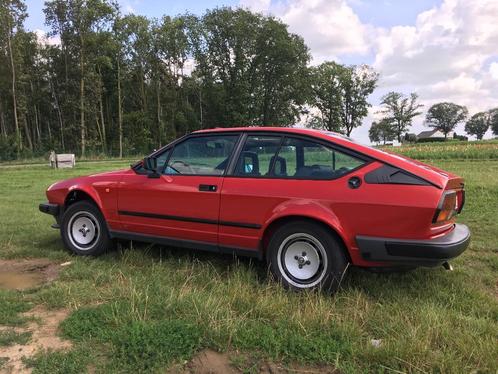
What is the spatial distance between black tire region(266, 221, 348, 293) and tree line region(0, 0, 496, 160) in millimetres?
36869

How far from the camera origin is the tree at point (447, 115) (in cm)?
12194

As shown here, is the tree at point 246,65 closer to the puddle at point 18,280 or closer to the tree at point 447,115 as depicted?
the puddle at point 18,280

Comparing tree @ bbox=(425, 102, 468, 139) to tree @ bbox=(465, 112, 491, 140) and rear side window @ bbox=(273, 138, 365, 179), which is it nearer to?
tree @ bbox=(465, 112, 491, 140)

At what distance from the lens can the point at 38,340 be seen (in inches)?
141

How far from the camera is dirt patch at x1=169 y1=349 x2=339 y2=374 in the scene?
3160 mm

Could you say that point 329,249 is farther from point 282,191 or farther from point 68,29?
point 68,29

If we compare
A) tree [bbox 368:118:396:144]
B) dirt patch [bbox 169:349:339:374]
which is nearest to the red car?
dirt patch [bbox 169:349:339:374]

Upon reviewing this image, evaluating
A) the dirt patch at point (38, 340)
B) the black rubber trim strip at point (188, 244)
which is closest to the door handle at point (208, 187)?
the black rubber trim strip at point (188, 244)

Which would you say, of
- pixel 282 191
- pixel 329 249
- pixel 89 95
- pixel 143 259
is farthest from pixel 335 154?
pixel 89 95

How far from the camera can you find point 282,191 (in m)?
4.63

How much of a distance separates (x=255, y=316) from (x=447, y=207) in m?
1.93

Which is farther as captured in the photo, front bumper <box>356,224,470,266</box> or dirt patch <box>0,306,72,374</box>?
front bumper <box>356,224,470,266</box>

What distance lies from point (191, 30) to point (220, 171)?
59574 millimetres

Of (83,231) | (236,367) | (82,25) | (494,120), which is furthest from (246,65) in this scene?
(494,120)
